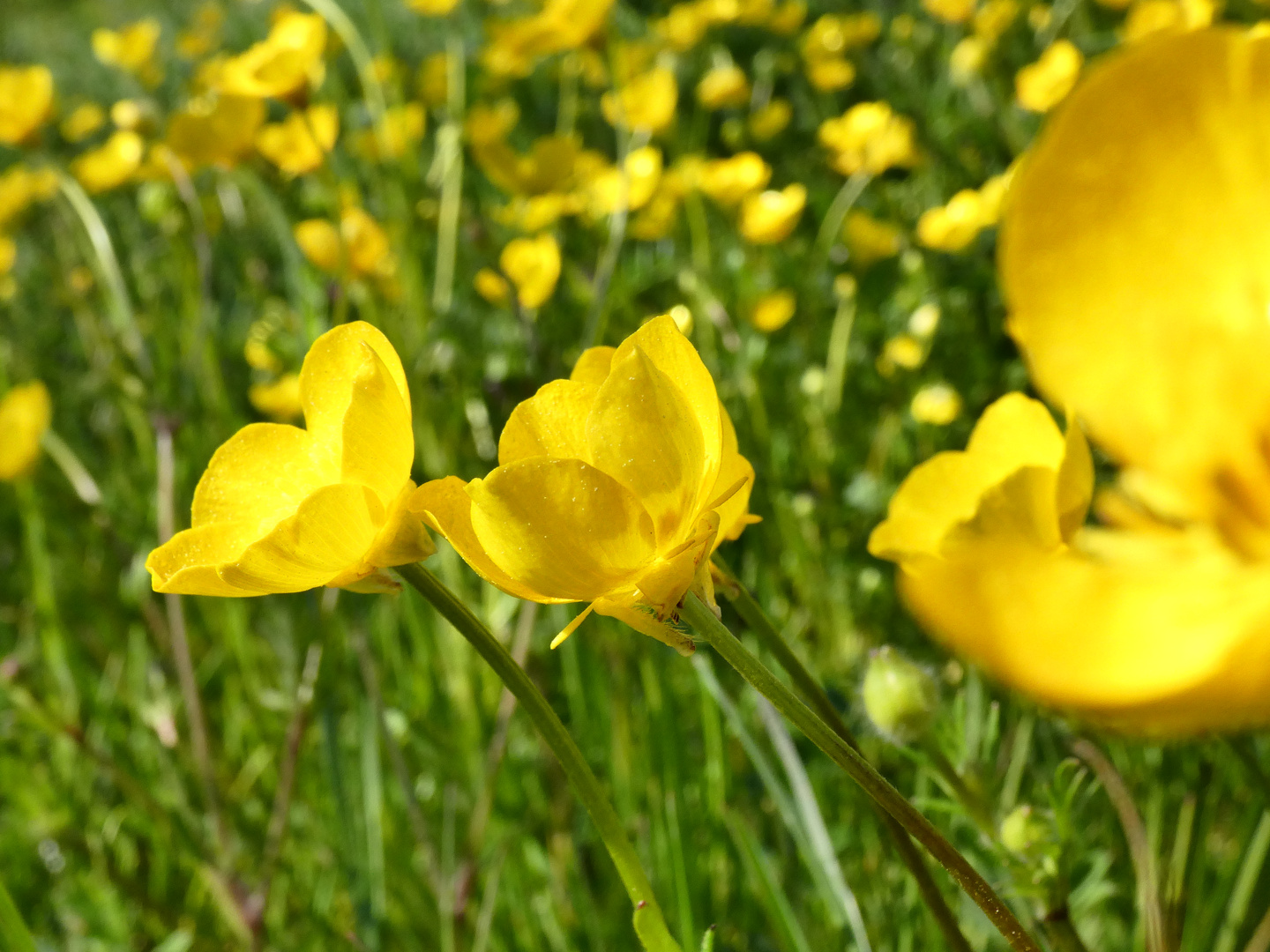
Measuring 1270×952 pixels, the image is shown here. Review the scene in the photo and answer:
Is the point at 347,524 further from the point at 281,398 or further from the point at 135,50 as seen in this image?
the point at 135,50

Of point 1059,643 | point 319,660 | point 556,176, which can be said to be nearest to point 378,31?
point 556,176

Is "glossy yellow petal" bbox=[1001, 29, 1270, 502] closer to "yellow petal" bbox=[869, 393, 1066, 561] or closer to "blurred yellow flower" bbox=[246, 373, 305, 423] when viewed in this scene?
"yellow petal" bbox=[869, 393, 1066, 561]

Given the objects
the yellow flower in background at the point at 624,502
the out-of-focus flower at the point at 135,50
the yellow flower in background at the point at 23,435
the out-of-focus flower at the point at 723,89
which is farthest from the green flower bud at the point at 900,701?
the out-of-focus flower at the point at 135,50


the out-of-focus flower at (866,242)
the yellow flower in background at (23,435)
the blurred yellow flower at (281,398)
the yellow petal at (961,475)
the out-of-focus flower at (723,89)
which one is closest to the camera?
the yellow petal at (961,475)

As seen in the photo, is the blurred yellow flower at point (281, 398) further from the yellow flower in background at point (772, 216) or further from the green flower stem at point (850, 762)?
the green flower stem at point (850, 762)

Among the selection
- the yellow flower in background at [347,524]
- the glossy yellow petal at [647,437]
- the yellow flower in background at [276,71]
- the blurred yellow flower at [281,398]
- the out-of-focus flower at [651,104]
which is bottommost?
the blurred yellow flower at [281,398]

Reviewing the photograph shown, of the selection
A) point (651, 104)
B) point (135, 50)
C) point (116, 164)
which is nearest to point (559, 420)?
point (651, 104)
